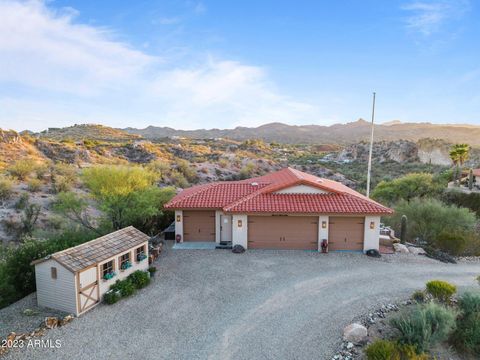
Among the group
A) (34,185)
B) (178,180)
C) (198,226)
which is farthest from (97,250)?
(178,180)

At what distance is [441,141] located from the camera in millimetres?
71500

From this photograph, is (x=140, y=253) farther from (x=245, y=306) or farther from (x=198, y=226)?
(x=245, y=306)

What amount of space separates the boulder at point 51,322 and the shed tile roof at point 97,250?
1.62m

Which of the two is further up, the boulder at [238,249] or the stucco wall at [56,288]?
the stucco wall at [56,288]

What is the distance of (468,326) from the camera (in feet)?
33.9

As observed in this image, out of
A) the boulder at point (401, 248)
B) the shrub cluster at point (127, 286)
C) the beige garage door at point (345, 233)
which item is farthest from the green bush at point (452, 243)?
the shrub cluster at point (127, 286)

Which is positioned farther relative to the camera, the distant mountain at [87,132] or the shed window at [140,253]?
the distant mountain at [87,132]

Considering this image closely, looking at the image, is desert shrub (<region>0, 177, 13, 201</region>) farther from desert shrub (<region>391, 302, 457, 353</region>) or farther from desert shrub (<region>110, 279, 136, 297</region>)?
desert shrub (<region>391, 302, 457, 353</region>)

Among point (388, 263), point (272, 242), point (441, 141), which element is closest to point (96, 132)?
point (272, 242)

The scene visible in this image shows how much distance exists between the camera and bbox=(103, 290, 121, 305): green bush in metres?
11.6

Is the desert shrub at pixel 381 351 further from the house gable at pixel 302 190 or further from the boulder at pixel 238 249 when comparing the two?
the house gable at pixel 302 190

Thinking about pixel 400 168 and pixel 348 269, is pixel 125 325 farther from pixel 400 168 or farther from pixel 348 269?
pixel 400 168

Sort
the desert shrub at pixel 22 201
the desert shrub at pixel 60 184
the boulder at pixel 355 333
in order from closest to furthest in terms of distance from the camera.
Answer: the boulder at pixel 355 333
the desert shrub at pixel 22 201
the desert shrub at pixel 60 184

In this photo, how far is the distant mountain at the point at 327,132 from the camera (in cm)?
11550
